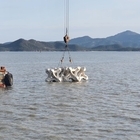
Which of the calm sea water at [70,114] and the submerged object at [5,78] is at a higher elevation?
the submerged object at [5,78]

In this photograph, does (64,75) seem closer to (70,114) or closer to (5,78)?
(5,78)

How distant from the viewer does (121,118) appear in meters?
20.1

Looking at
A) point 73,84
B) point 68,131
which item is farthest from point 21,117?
point 73,84

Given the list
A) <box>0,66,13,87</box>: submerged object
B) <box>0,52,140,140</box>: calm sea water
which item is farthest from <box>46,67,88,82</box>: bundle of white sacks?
<box>0,52,140,140</box>: calm sea water

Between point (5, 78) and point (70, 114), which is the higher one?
point (5, 78)

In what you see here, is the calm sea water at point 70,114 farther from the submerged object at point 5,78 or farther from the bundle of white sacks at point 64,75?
the bundle of white sacks at point 64,75

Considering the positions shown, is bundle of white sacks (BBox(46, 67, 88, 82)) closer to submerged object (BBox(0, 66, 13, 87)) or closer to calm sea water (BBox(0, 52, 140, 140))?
submerged object (BBox(0, 66, 13, 87))

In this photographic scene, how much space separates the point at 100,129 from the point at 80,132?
99 centimetres

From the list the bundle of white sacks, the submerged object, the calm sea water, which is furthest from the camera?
the bundle of white sacks

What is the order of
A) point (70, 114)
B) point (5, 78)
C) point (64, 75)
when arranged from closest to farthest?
point (70, 114)
point (5, 78)
point (64, 75)

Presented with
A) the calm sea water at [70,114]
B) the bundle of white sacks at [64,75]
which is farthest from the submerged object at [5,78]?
the bundle of white sacks at [64,75]

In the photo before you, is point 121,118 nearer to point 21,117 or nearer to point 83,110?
point 83,110

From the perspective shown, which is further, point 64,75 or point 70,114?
point 64,75

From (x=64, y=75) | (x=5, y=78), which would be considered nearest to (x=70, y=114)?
(x=5, y=78)
